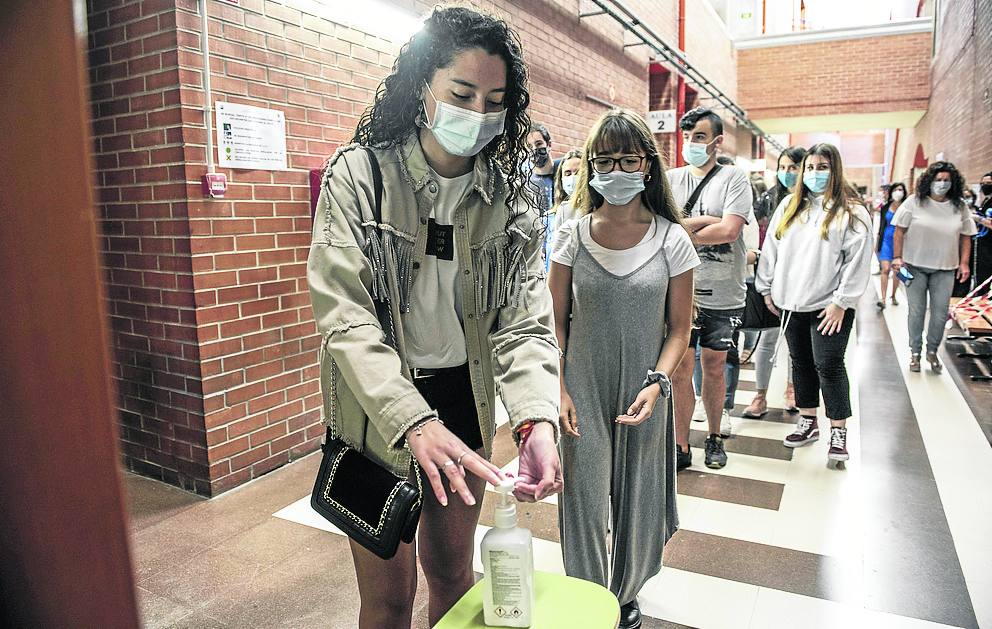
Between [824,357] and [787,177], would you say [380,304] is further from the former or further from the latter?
[787,177]

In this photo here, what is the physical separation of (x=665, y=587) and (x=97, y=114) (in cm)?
325

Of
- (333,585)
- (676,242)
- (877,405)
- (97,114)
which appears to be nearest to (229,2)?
(97,114)

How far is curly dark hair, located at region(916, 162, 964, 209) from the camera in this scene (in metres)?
4.93

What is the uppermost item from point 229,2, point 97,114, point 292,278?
point 229,2

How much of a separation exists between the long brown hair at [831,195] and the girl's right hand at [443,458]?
2701mm

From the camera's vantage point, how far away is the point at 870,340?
6488 mm

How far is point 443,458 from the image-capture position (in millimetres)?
1001

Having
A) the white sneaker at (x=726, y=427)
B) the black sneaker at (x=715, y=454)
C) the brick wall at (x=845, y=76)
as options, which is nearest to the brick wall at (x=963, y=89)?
the brick wall at (x=845, y=76)

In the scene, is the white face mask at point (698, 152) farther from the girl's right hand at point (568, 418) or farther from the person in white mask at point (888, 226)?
the person in white mask at point (888, 226)

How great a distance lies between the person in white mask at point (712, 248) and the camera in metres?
3.12

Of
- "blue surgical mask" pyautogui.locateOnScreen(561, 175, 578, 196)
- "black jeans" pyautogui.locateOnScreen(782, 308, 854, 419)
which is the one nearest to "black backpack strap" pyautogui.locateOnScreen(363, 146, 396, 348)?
"black jeans" pyautogui.locateOnScreen(782, 308, 854, 419)

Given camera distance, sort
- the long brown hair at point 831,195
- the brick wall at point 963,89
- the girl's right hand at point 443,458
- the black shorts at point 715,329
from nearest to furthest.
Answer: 1. the girl's right hand at point 443,458
2. the long brown hair at point 831,195
3. the black shorts at point 715,329
4. the brick wall at point 963,89

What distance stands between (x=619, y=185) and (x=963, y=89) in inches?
366

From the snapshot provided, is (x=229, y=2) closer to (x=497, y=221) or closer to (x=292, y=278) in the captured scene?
(x=292, y=278)
